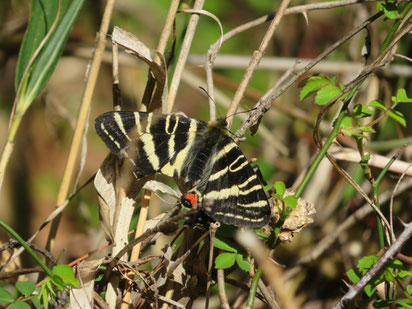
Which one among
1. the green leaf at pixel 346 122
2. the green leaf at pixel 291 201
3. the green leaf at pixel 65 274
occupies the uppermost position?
the green leaf at pixel 346 122

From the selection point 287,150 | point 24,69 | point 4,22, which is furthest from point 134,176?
point 4,22

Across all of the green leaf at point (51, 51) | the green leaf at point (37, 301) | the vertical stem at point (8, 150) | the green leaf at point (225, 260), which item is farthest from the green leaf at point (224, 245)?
the green leaf at point (51, 51)

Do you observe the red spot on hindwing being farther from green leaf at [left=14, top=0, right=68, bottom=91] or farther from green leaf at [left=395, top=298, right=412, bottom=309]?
green leaf at [left=14, top=0, right=68, bottom=91]

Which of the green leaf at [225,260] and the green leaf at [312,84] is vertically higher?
the green leaf at [312,84]

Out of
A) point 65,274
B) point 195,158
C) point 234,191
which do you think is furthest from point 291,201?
point 65,274

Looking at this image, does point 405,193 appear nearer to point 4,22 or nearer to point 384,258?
point 384,258

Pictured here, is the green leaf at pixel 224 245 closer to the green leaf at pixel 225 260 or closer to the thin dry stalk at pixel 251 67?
the green leaf at pixel 225 260

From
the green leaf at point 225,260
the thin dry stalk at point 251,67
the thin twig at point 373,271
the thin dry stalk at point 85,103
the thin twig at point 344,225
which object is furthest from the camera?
the thin twig at point 344,225

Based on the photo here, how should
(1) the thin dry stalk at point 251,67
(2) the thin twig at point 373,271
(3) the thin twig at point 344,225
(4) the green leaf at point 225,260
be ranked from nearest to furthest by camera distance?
(2) the thin twig at point 373,271 < (4) the green leaf at point 225,260 < (1) the thin dry stalk at point 251,67 < (3) the thin twig at point 344,225
